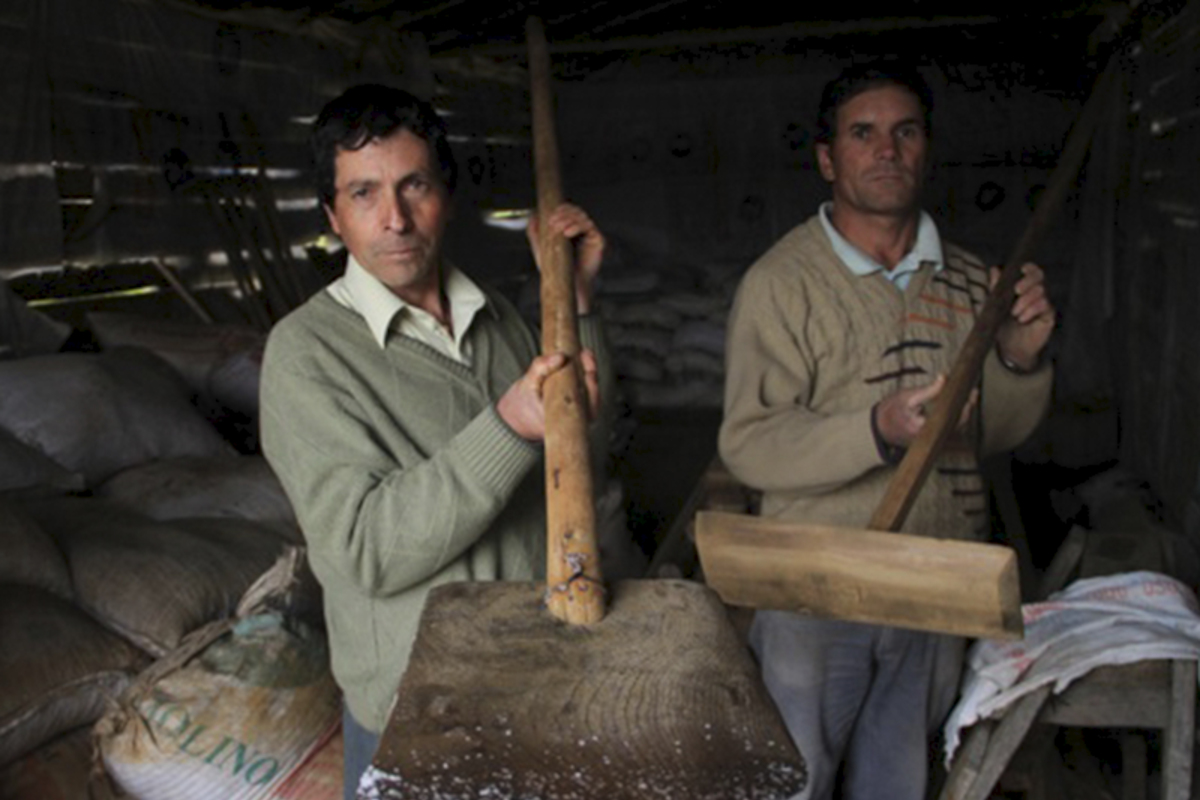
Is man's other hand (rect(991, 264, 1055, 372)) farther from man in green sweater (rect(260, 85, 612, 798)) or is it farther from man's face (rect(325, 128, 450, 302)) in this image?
man's face (rect(325, 128, 450, 302))

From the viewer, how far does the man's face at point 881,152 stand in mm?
2166

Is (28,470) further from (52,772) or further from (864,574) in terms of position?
(864,574)

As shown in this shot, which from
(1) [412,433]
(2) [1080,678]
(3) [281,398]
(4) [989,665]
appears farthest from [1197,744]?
(3) [281,398]

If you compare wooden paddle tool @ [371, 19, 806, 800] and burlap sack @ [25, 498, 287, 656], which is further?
burlap sack @ [25, 498, 287, 656]

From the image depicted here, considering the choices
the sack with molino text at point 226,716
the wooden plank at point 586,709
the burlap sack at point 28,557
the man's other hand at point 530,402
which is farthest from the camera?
the burlap sack at point 28,557

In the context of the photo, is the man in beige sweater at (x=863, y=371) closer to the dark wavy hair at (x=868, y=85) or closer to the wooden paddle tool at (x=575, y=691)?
the dark wavy hair at (x=868, y=85)

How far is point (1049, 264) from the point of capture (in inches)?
289

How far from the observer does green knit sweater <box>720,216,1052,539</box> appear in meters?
2.14

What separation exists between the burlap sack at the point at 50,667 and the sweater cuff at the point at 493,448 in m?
1.23

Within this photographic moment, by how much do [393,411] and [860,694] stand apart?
1.12m

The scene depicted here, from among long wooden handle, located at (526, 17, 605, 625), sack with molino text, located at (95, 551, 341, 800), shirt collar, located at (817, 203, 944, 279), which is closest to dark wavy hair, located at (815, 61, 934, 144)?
shirt collar, located at (817, 203, 944, 279)

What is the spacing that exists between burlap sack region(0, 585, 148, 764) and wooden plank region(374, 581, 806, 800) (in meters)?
1.23

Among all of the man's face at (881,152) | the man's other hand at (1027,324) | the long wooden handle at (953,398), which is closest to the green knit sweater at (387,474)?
the long wooden handle at (953,398)

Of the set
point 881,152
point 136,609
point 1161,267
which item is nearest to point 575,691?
point 881,152
